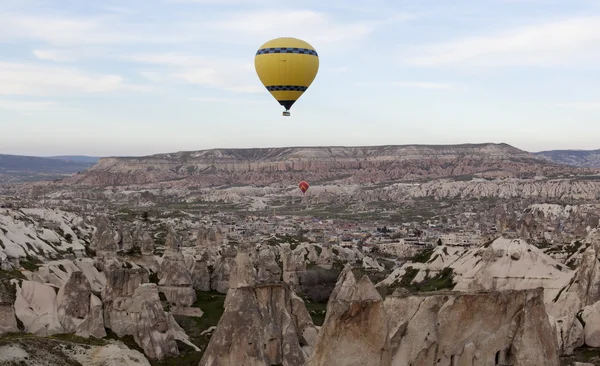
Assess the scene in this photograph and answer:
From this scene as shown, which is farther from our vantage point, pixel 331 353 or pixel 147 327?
pixel 147 327

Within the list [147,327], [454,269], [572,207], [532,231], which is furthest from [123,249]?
[572,207]

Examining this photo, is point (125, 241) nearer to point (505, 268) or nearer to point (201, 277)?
point (201, 277)

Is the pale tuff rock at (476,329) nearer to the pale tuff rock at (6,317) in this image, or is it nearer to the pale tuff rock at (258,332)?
the pale tuff rock at (258,332)

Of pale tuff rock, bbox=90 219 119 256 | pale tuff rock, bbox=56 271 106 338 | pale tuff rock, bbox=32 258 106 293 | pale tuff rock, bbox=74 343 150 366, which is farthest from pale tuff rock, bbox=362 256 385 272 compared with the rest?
pale tuff rock, bbox=74 343 150 366

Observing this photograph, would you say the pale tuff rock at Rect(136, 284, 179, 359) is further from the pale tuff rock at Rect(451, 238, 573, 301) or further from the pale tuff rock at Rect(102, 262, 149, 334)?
the pale tuff rock at Rect(451, 238, 573, 301)

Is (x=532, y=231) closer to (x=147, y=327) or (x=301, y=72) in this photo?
(x=301, y=72)

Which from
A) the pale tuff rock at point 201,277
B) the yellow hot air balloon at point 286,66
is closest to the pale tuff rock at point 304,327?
the yellow hot air balloon at point 286,66
